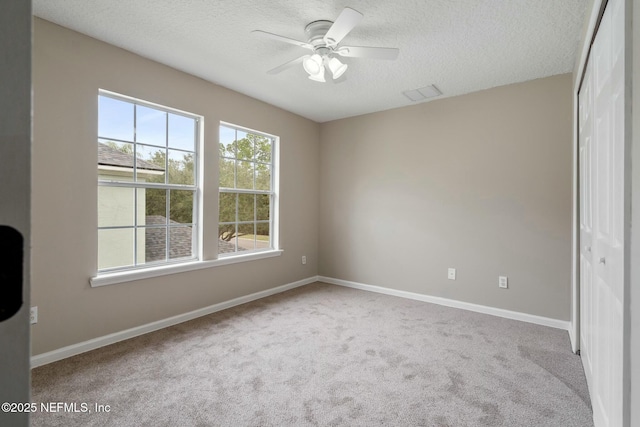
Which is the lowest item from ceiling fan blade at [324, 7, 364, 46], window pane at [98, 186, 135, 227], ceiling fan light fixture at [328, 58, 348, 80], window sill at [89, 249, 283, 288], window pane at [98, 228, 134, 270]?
window sill at [89, 249, 283, 288]

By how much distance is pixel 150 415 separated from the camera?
1.83m

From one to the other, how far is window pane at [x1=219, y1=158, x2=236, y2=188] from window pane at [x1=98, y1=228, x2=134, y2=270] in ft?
3.80

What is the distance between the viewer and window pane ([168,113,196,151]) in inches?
130

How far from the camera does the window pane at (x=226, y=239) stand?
3.81 metres

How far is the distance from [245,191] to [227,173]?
1.09ft

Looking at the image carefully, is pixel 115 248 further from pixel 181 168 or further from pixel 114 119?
pixel 114 119

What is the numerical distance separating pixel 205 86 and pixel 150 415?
3056 millimetres

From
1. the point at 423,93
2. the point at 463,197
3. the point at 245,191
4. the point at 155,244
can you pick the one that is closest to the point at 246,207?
the point at 245,191

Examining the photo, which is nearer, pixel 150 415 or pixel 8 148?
pixel 8 148

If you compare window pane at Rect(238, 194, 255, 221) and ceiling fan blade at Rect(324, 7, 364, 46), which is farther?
window pane at Rect(238, 194, 255, 221)

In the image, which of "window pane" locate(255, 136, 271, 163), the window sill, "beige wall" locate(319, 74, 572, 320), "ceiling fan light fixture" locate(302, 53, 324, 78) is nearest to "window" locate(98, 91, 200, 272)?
the window sill

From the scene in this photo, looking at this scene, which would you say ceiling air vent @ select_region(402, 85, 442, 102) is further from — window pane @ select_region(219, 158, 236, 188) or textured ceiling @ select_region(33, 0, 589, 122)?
window pane @ select_region(219, 158, 236, 188)

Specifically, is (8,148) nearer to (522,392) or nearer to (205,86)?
(522,392)

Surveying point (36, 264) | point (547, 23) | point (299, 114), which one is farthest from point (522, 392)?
point (299, 114)
